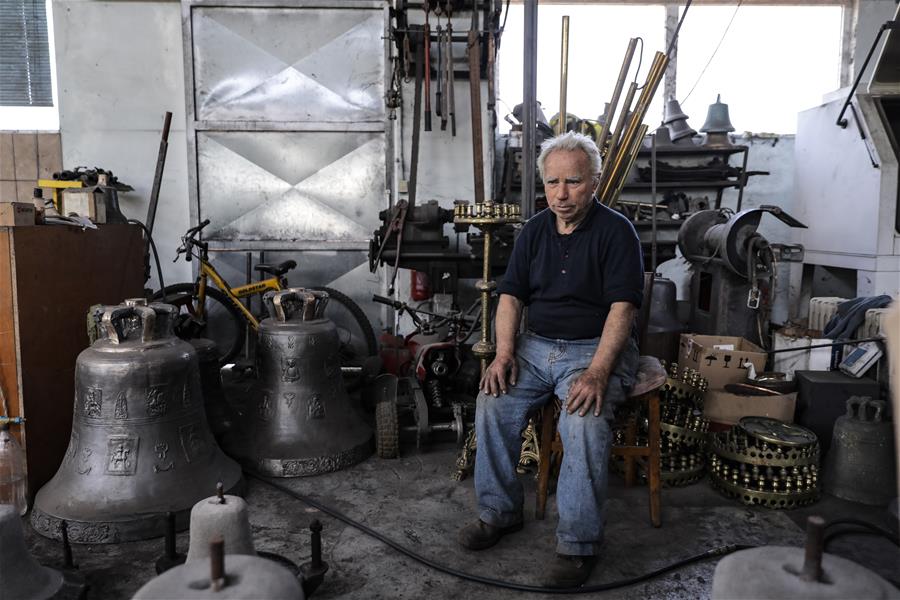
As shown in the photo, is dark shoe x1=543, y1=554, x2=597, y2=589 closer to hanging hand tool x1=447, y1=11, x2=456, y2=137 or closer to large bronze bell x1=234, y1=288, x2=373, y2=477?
large bronze bell x1=234, y1=288, x2=373, y2=477

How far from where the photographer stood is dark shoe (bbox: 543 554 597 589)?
2.18 m

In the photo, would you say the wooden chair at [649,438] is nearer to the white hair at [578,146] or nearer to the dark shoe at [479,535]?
the dark shoe at [479,535]

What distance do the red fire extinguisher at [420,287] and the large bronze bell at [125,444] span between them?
9.07 feet

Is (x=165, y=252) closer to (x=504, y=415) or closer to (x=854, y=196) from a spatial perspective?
(x=504, y=415)

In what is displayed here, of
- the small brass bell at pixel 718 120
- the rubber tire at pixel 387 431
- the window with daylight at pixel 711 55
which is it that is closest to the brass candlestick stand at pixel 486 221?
the rubber tire at pixel 387 431

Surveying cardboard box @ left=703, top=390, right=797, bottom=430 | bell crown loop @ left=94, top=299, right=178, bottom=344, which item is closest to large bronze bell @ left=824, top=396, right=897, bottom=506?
cardboard box @ left=703, top=390, right=797, bottom=430

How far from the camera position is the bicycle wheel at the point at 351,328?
529 centimetres

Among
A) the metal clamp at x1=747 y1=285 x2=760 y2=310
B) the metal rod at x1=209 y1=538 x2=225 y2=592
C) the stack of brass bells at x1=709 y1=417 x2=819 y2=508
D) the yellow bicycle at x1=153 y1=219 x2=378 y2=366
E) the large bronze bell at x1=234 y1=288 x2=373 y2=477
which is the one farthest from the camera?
the yellow bicycle at x1=153 y1=219 x2=378 y2=366

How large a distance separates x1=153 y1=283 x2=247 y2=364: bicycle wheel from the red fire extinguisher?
4.50 feet

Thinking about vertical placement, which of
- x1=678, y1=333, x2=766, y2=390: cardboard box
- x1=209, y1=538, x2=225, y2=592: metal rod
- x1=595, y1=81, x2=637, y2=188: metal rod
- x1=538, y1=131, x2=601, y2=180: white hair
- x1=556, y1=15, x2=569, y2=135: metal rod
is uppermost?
x1=556, y1=15, x2=569, y2=135: metal rod

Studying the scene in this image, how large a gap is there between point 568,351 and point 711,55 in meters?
4.84

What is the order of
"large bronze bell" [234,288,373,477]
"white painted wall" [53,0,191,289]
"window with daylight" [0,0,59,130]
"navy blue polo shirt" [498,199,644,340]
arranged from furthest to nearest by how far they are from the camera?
"window with daylight" [0,0,59,130], "white painted wall" [53,0,191,289], "large bronze bell" [234,288,373,477], "navy blue polo shirt" [498,199,644,340]

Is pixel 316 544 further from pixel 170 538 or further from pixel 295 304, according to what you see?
pixel 295 304

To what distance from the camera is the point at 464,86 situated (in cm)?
543
